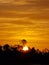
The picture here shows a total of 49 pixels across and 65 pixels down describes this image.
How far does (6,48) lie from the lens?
232 feet

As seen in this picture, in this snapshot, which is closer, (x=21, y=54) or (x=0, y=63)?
(x=0, y=63)

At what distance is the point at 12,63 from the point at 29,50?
2200cm

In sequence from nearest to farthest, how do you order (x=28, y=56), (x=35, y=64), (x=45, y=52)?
(x=35, y=64)
(x=28, y=56)
(x=45, y=52)

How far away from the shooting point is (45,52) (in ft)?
223

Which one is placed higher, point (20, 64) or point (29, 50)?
point (29, 50)

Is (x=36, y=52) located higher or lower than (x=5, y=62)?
higher

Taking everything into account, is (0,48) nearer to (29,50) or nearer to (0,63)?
(29,50)

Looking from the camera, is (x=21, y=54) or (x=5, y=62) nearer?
(x=5, y=62)

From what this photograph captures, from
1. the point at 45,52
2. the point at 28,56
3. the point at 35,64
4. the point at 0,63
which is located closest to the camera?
the point at 0,63

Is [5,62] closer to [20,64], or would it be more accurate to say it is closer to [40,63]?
[20,64]

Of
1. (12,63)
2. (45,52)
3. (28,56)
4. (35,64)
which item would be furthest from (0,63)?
(45,52)

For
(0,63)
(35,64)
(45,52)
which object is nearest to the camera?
(0,63)

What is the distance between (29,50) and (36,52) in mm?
1285

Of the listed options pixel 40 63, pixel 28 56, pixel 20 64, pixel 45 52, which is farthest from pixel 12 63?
pixel 45 52
